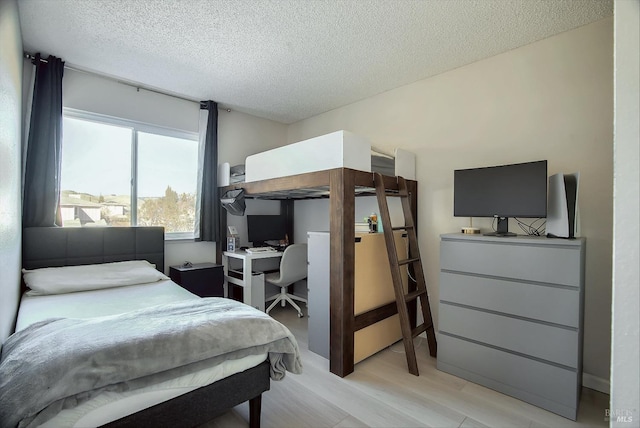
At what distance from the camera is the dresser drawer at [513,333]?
5.85 ft

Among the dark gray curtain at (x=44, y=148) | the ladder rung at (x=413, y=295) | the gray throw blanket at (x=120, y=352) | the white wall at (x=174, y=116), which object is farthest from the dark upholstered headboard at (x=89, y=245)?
the ladder rung at (x=413, y=295)

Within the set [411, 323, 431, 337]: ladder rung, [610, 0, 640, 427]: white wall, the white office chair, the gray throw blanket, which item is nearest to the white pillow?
the gray throw blanket

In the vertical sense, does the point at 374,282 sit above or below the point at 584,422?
above

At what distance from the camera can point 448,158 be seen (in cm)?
287

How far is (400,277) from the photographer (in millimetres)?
2408

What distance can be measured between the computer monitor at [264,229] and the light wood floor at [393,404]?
208cm

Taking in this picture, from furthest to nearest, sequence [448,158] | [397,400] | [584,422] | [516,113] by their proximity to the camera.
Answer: [448,158] < [516,113] < [397,400] < [584,422]

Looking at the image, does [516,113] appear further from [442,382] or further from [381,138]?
[442,382]

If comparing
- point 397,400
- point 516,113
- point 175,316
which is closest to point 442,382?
point 397,400

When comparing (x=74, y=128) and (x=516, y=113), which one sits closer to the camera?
(x=516, y=113)

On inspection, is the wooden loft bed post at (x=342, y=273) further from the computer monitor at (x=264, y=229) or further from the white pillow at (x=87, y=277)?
the computer monitor at (x=264, y=229)

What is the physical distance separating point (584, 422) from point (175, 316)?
8.31 ft

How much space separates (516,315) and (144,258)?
11.4 feet

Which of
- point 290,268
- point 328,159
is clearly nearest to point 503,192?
point 328,159
